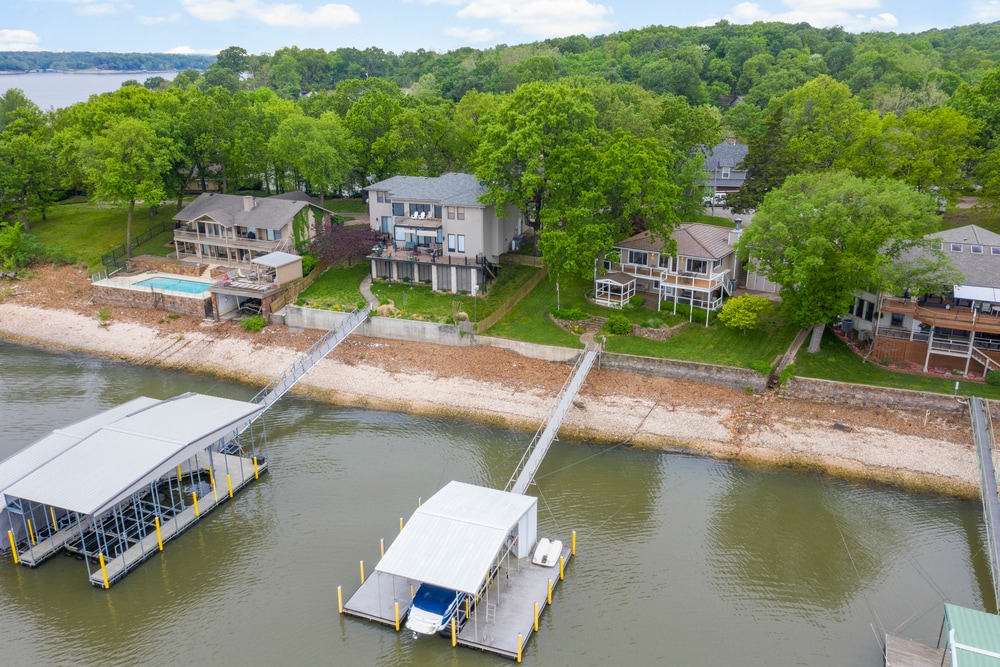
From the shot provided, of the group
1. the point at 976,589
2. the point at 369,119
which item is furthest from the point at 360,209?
the point at 976,589

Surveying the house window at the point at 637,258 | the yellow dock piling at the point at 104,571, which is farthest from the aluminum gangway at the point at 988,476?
the yellow dock piling at the point at 104,571

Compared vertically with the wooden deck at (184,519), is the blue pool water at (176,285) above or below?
above

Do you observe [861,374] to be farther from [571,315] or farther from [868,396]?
[571,315]

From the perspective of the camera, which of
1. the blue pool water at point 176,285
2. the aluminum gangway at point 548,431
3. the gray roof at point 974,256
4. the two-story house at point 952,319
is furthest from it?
the blue pool water at point 176,285

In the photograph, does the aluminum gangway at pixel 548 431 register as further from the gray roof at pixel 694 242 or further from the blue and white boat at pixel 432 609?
the gray roof at pixel 694 242

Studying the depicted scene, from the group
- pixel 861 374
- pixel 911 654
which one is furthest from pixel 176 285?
pixel 911 654

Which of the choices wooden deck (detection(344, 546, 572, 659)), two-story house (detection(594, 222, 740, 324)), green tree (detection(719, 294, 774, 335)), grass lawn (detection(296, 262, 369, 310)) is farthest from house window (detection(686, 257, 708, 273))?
wooden deck (detection(344, 546, 572, 659))

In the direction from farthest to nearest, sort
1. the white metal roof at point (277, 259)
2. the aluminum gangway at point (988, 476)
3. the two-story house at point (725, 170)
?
the two-story house at point (725, 170) < the white metal roof at point (277, 259) < the aluminum gangway at point (988, 476)
